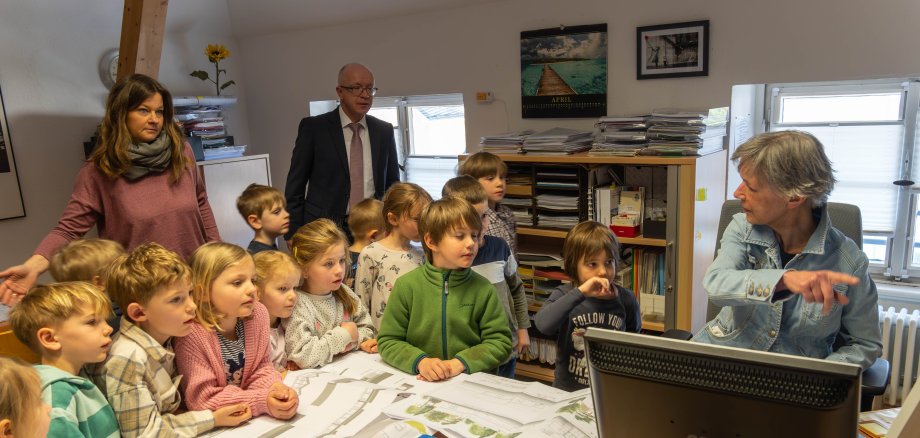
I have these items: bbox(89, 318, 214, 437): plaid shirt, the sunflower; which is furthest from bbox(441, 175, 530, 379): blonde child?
the sunflower

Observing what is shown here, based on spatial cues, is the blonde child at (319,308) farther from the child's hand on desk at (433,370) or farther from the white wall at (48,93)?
the white wall at (48,93)

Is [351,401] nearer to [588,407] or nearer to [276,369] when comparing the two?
[276,369]

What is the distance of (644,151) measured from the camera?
9.10 ft

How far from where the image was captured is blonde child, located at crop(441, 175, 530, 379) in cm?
214

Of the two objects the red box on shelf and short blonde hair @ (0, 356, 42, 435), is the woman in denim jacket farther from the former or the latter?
short blonde hair @ (0, 356, 42, 435)

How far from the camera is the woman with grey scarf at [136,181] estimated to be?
6.47 feet

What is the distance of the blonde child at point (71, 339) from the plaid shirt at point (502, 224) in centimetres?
155

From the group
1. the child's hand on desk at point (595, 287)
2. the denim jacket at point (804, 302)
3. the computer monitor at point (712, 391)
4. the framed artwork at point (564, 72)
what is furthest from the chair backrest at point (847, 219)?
the framed artwork at point (564, 72)

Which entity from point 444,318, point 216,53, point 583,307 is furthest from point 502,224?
point 216,53

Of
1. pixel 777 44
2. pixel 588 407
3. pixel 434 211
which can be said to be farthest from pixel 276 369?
pixel 777 44

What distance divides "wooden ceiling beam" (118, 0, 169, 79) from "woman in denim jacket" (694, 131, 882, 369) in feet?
9.11

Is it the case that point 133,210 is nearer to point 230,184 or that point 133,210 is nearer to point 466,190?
point 466,190

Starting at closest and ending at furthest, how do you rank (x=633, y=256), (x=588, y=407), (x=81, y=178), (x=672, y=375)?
(x=672, y=375) < (x=588, y=407) < (x=81, y=178) < (x=633, y=256)

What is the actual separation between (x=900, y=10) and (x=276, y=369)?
2.70 metres
